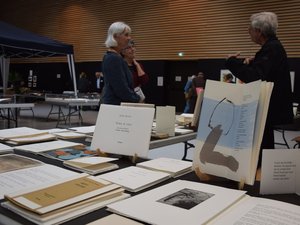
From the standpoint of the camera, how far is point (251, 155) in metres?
0.95

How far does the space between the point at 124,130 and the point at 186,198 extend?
0.56 m

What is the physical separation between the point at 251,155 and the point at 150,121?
0.49m

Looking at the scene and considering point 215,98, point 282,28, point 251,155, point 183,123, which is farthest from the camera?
point 282,28

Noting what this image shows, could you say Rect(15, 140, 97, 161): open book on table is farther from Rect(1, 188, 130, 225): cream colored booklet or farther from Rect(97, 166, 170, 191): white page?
Rect(1, 188, 130, 225): cream colored booklet

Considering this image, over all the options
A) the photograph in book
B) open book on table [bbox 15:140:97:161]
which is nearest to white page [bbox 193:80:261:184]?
the photograph in book

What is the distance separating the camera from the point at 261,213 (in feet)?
2.62

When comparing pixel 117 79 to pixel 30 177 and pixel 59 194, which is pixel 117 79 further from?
pixel 59 194

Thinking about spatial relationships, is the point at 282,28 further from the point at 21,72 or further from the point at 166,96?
the point at 21,72

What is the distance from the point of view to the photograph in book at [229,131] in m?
0.96

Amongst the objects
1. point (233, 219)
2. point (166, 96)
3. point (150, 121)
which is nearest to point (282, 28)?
point (166, 96)

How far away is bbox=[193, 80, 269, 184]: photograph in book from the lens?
96 centimetres

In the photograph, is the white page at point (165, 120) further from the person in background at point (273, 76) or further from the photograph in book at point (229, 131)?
the photograph in book at point (229, 131)

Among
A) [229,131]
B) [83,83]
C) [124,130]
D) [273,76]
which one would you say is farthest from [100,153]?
[83,83]

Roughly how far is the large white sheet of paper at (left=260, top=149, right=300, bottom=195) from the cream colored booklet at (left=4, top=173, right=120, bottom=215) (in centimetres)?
43
